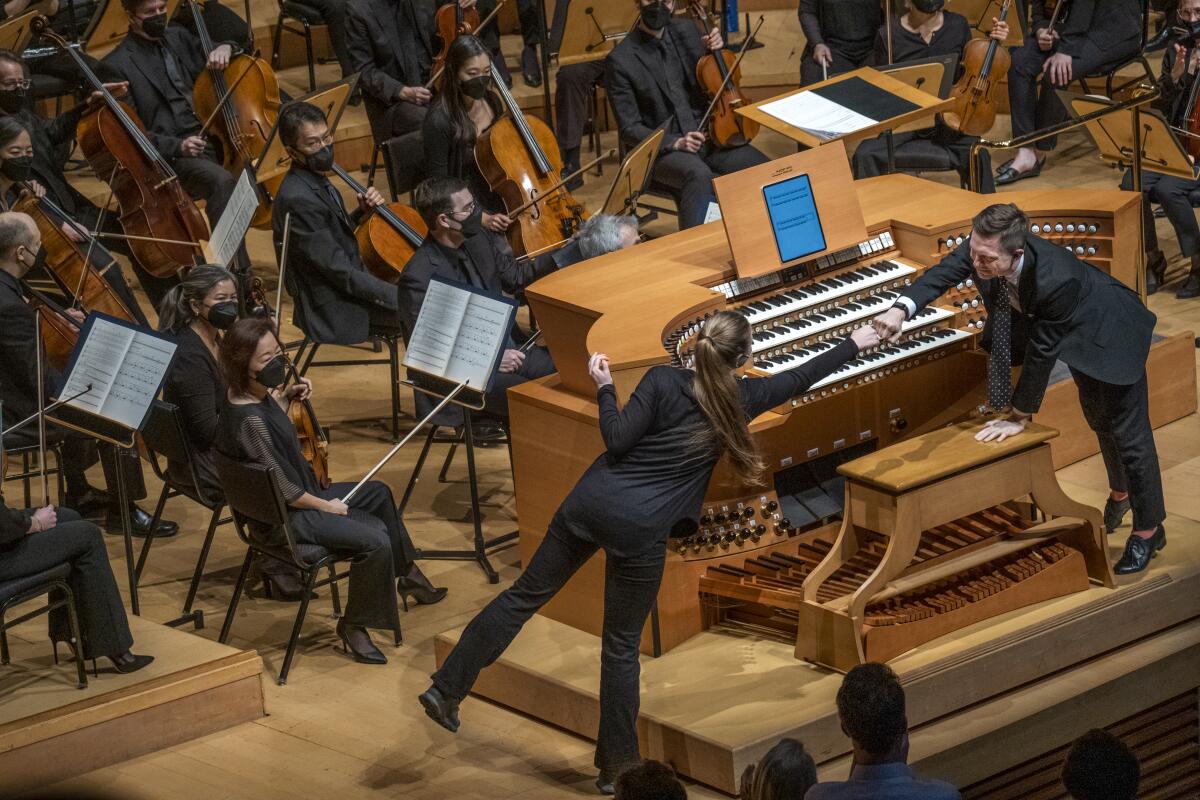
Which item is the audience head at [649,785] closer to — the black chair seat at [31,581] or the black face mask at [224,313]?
the black chair seat at [31,581]

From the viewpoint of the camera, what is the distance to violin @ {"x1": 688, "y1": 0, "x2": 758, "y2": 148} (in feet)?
26.6

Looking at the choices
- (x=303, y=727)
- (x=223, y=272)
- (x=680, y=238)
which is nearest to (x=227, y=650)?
(x=303, y=727)

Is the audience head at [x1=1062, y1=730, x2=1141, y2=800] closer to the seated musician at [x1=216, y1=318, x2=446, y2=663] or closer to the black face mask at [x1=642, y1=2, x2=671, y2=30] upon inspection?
the seated musician at [x1=216, y1=318, x2=446, y2=663]

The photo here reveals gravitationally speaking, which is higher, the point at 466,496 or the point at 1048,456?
the point at 1048,456

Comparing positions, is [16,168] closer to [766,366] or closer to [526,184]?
[526,184]

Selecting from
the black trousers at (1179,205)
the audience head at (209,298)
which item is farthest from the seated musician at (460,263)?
the black trousers at (1179,205)

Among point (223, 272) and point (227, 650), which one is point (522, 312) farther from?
point (227, 650)

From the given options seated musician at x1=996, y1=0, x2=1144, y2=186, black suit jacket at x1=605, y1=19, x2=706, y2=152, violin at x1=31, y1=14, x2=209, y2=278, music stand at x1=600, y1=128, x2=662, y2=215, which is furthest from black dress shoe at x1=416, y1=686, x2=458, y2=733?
seated musician at x1=996, y1=0, x2=1144, y2=186

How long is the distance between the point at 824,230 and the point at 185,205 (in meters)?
2.80

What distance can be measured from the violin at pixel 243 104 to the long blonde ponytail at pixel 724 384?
3.67 meters

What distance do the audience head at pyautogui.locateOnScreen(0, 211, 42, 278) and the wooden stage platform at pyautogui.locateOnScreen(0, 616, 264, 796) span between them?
4.19 ft

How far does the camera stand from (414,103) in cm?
849

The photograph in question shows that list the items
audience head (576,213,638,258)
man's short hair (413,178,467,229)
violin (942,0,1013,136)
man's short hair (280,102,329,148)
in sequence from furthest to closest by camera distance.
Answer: violin (942,0,1013,136) < man's short hair (280,102,329,148) < audience head (576,213,638,258) < man's short hair (413,178,467,229)

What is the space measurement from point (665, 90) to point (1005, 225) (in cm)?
320
